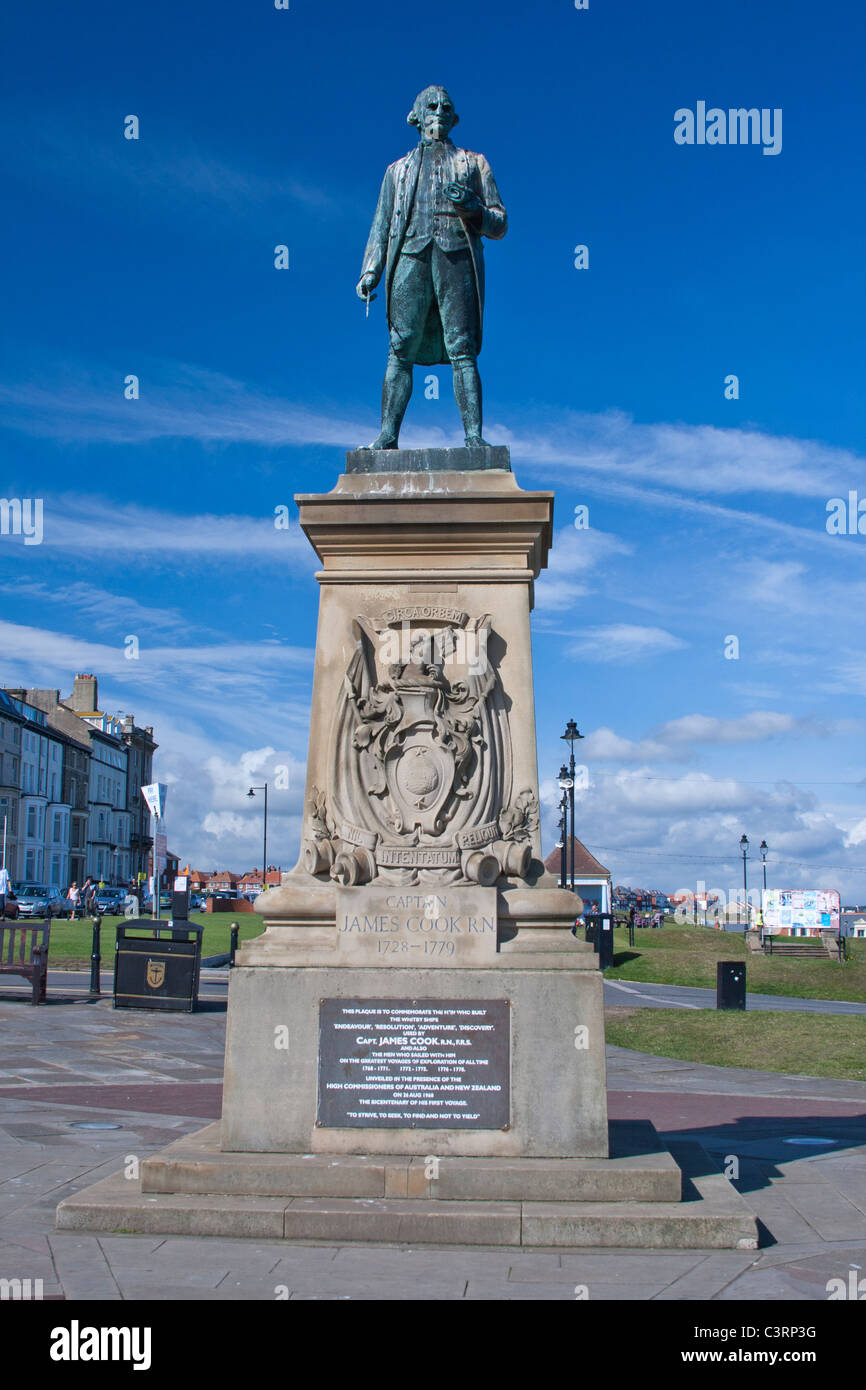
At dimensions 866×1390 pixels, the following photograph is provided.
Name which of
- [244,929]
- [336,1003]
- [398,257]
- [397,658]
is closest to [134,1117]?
[336,1003]

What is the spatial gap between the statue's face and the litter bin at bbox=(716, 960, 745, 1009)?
1518 cm

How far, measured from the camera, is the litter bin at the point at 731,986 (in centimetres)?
2012

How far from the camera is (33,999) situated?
18719 mm

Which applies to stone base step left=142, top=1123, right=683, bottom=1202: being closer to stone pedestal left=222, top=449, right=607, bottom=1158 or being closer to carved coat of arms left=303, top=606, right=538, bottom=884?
stone pedestal left=222, top=449, right=607, bottom=1158

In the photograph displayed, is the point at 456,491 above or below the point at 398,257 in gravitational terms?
below

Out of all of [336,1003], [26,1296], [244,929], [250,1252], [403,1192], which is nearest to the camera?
[26,1296]

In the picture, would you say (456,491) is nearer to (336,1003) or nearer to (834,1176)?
(336,1003)

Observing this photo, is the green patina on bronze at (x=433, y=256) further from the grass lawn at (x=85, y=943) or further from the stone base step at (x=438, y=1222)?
the grass lawn at (x=85, y=943)

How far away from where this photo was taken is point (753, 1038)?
16.2 meters

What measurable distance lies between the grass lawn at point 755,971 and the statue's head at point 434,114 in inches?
873

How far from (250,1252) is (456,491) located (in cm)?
422

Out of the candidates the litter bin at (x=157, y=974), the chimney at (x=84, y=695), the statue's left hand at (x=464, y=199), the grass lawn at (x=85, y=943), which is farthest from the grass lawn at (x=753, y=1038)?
the chimney at (x=84, y=695)

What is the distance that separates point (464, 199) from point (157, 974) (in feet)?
45.0

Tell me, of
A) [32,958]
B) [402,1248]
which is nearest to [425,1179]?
[402,1248]
